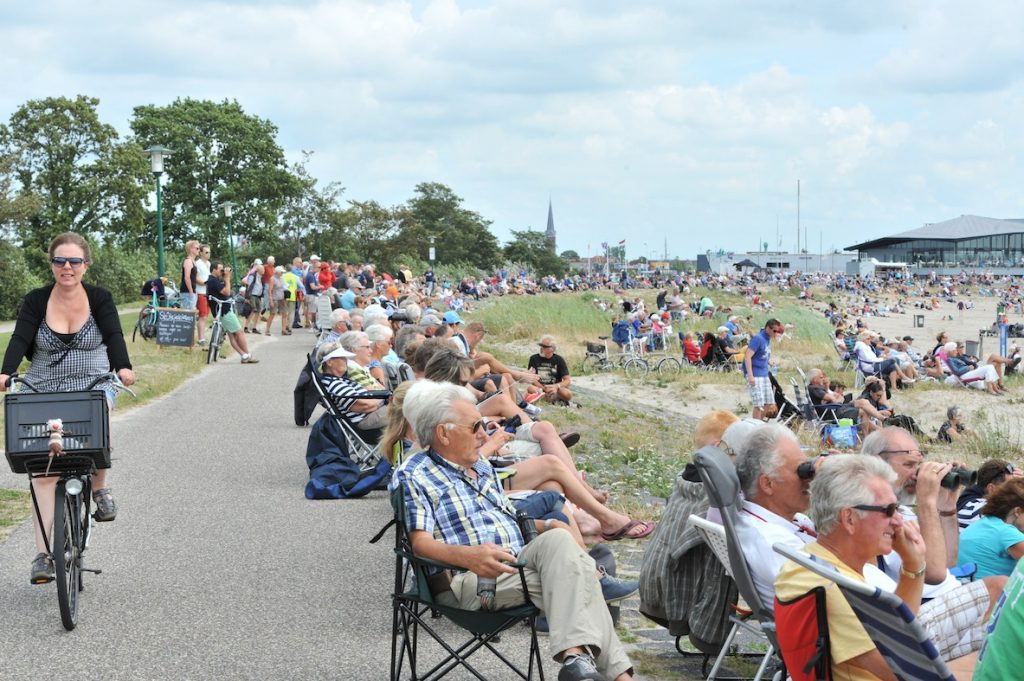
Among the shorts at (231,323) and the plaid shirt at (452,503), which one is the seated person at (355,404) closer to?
the plaid shirt at (452,503)

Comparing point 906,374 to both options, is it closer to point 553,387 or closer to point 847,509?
point 553,387

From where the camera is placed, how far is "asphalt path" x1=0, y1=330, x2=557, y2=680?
525 centimetres

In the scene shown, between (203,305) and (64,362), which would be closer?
(64,362)

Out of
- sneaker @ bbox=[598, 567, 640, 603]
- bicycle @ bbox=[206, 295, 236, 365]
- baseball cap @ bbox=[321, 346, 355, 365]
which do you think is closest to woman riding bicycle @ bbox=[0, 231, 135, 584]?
sneaker @ bbox=[598, 567, 640, 603]

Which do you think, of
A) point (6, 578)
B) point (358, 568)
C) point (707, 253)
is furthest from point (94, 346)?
point (707, 253)

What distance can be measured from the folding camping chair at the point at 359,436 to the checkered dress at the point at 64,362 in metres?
3.20

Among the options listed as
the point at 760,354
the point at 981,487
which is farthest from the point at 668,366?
the point at 981,487

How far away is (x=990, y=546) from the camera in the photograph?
4879 mm

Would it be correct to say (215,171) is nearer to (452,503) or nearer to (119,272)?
(119,272)

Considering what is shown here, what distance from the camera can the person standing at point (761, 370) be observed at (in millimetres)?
17625

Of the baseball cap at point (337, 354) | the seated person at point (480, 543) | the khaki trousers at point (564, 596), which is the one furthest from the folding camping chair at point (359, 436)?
the khaki trousers at point (564, 596)

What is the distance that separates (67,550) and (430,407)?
207cm

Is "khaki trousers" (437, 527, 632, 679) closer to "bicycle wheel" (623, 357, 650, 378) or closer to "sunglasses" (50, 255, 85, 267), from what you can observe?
"sunglasses" (50, 255, 85, 267)

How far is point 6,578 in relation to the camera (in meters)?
6.58
